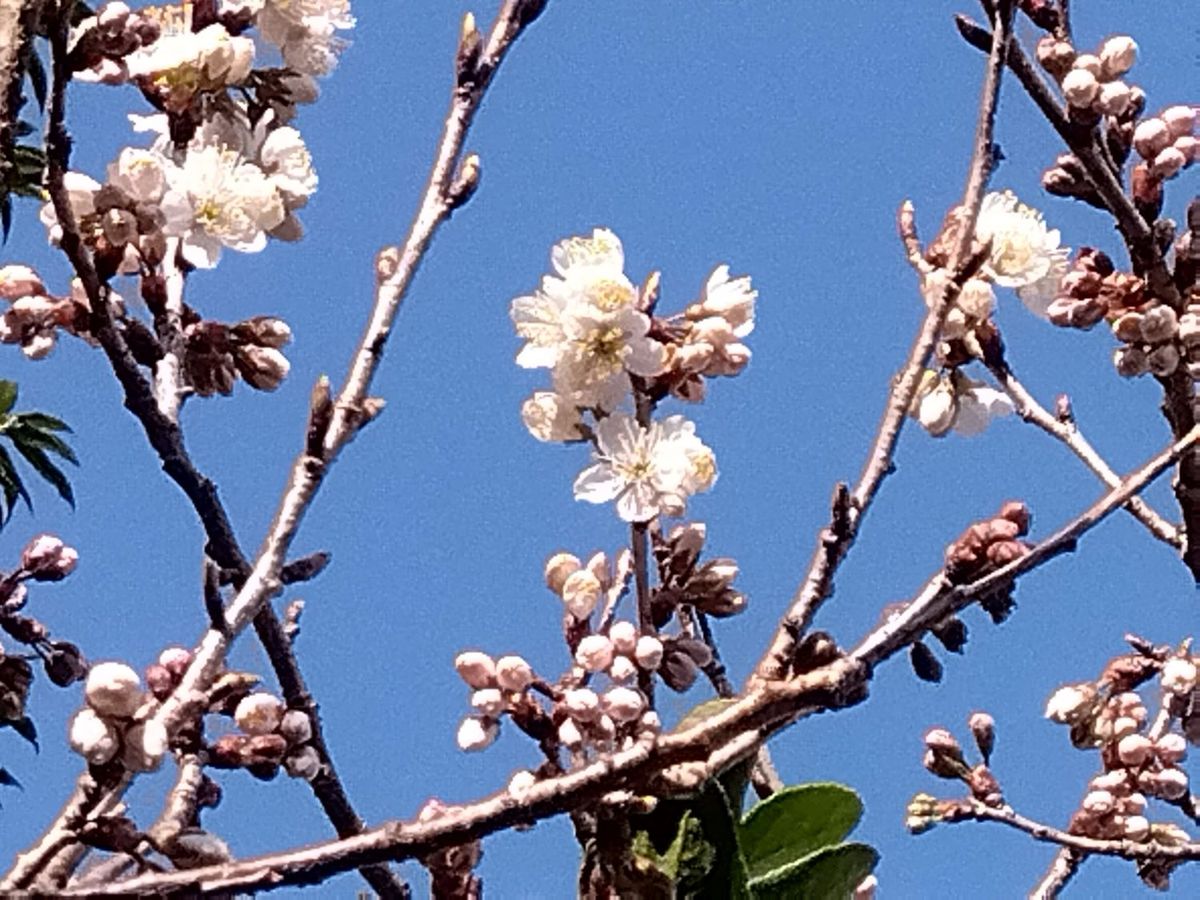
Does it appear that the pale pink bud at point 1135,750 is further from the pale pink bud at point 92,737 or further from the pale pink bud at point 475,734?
the pale pink bud at point 92,737

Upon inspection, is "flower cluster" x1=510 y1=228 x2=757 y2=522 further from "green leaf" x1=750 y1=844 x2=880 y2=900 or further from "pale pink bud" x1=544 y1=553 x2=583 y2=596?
"green leaf" x1=750 y1=844 x2=880 y2=900

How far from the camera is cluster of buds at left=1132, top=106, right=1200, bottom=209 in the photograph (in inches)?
83.7

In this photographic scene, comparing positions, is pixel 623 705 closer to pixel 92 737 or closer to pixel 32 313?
pixel 92 737

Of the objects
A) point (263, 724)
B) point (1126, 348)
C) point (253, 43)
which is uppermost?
point (253, 43)

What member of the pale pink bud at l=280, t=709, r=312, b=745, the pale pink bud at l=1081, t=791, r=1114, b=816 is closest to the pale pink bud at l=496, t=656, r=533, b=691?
the pale pink bud at l=280, t=709, r=312, b=745

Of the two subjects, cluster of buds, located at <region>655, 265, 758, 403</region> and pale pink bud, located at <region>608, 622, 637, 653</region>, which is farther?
cluster of buds, located at <region>655, 265, 758, 403</region>

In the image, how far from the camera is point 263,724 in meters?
1.38

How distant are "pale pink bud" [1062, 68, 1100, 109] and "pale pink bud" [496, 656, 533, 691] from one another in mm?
1118

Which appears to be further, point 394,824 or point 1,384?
point 1,384

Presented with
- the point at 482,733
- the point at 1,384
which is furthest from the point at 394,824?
the point at 1,384

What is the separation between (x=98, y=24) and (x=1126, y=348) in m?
1.41

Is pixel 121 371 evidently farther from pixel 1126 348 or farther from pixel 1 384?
pixel 1126 348

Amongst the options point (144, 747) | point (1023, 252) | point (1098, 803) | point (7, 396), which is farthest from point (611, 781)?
point (7, 396)

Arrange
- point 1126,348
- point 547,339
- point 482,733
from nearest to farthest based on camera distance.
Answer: point 482,733, point 547,339, point 1126,348
